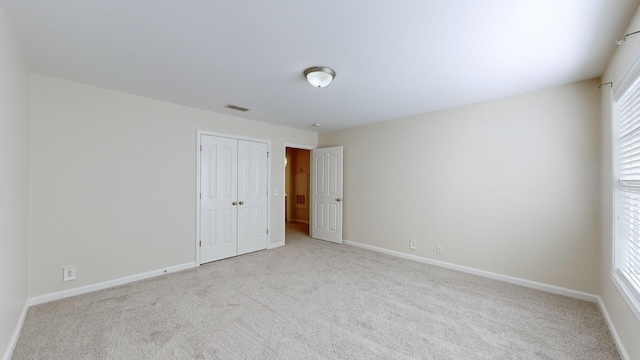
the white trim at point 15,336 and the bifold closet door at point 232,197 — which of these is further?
the bifold closet door at point 232,197

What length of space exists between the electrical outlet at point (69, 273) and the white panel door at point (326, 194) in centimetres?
380

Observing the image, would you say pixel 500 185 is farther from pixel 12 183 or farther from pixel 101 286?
pixel 101 286

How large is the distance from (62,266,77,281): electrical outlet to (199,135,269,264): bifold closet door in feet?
4.56

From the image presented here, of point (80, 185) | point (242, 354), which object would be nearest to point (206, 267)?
point (80, 185)

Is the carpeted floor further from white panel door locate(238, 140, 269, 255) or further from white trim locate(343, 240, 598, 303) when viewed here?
white panel door locate(238, 140, 269, 255)

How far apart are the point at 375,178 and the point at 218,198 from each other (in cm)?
273

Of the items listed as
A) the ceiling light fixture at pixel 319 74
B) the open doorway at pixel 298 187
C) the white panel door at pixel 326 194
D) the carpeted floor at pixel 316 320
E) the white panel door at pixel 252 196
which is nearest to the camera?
the carpeted floor at pixel 316 320

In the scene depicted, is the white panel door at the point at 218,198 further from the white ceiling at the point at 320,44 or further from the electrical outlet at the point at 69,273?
the electrical outlet at the point at 69,273

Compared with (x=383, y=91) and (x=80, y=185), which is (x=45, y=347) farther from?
(x=383, y=91)

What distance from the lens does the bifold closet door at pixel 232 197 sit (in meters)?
3.89

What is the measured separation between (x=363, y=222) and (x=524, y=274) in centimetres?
241

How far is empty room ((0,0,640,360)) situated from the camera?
178 cm

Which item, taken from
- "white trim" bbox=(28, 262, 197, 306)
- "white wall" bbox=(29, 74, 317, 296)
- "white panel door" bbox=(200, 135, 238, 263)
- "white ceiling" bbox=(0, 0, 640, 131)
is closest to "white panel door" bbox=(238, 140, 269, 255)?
"white panel door" bbox=(200, 135, 238, 263)

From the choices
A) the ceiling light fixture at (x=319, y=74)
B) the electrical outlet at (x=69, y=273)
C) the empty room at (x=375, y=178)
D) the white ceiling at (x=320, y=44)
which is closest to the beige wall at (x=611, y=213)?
the empty room at (x=375, y=178)
